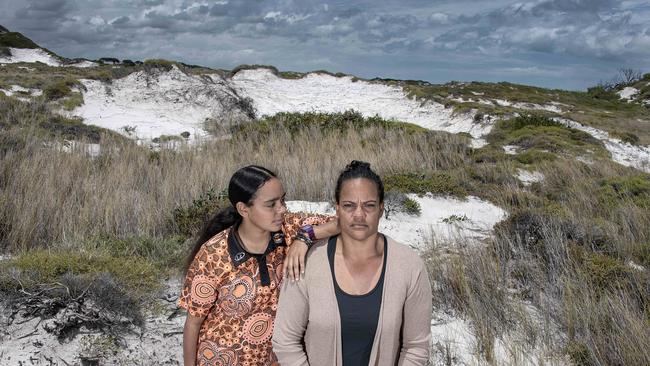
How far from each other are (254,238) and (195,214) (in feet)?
13.1

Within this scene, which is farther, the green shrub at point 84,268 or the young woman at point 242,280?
the green shrub at point 84,268

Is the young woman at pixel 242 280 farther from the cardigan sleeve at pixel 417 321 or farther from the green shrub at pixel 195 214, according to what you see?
the green shrub at pixel 195 214

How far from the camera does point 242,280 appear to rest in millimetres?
2477

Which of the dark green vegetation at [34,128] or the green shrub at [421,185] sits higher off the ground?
the dark green vegetation at [34,128]

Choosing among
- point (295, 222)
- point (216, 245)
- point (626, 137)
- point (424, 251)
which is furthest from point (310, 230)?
point (626, 137)

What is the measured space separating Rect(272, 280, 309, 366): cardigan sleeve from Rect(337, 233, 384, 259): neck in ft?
0.80

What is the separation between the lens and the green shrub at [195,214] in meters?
6.19

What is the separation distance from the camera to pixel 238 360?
8.43 ft

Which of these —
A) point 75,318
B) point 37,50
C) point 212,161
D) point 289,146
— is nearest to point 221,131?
point 289,146

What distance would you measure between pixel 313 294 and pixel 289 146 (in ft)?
29.9

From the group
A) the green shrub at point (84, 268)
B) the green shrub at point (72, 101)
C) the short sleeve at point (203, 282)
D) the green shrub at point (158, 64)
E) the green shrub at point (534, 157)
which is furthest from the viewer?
the green shrub at point (158, 64)

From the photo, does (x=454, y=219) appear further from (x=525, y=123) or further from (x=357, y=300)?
(x=525, y=123)

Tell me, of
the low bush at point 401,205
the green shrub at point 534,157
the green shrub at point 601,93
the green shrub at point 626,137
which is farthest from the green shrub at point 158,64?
the green shrub at point 601,93

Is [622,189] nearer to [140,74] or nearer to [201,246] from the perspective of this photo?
[201,246]
